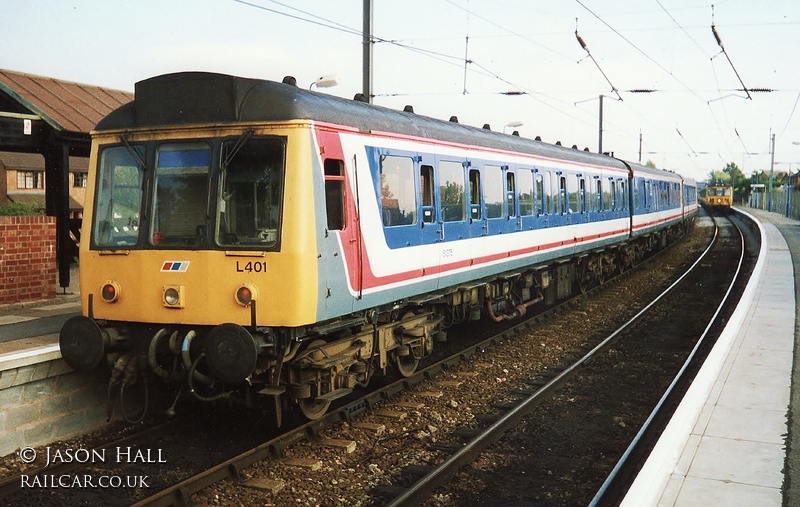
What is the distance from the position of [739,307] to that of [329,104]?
9606 mm

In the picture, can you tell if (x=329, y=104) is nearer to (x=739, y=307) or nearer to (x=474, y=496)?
(x=474, y=496)

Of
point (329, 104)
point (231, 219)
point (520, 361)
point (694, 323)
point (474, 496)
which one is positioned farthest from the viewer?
point (694, 323)

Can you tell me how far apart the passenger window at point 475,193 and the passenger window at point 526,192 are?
6.57 ft

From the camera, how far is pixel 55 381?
7.66 m

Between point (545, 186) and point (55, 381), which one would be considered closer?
point (55, 381)

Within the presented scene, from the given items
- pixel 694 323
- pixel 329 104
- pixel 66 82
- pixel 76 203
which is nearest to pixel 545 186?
pixel 694 323

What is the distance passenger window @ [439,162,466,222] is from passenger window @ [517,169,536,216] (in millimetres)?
2706

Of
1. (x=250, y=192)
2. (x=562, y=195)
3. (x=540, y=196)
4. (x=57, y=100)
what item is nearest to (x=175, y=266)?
(x=250, y=192)

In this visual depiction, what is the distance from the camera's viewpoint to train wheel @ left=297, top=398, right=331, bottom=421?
24.9ft

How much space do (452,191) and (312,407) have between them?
3.69 meters

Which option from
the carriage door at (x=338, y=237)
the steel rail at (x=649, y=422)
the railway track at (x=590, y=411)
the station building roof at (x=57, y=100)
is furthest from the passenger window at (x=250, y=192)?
the station building roof at (x=57, y=100)

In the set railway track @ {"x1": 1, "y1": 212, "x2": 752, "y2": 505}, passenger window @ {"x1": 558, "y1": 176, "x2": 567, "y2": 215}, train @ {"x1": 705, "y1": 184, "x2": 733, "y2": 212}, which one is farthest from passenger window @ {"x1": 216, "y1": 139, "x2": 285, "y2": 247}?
train @ {"x1": 705, "y1": 184, "x2": 733, "y2": 212}

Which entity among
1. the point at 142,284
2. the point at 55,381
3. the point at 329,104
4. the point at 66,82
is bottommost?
the point at 55,381

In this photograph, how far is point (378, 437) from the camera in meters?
7.73
